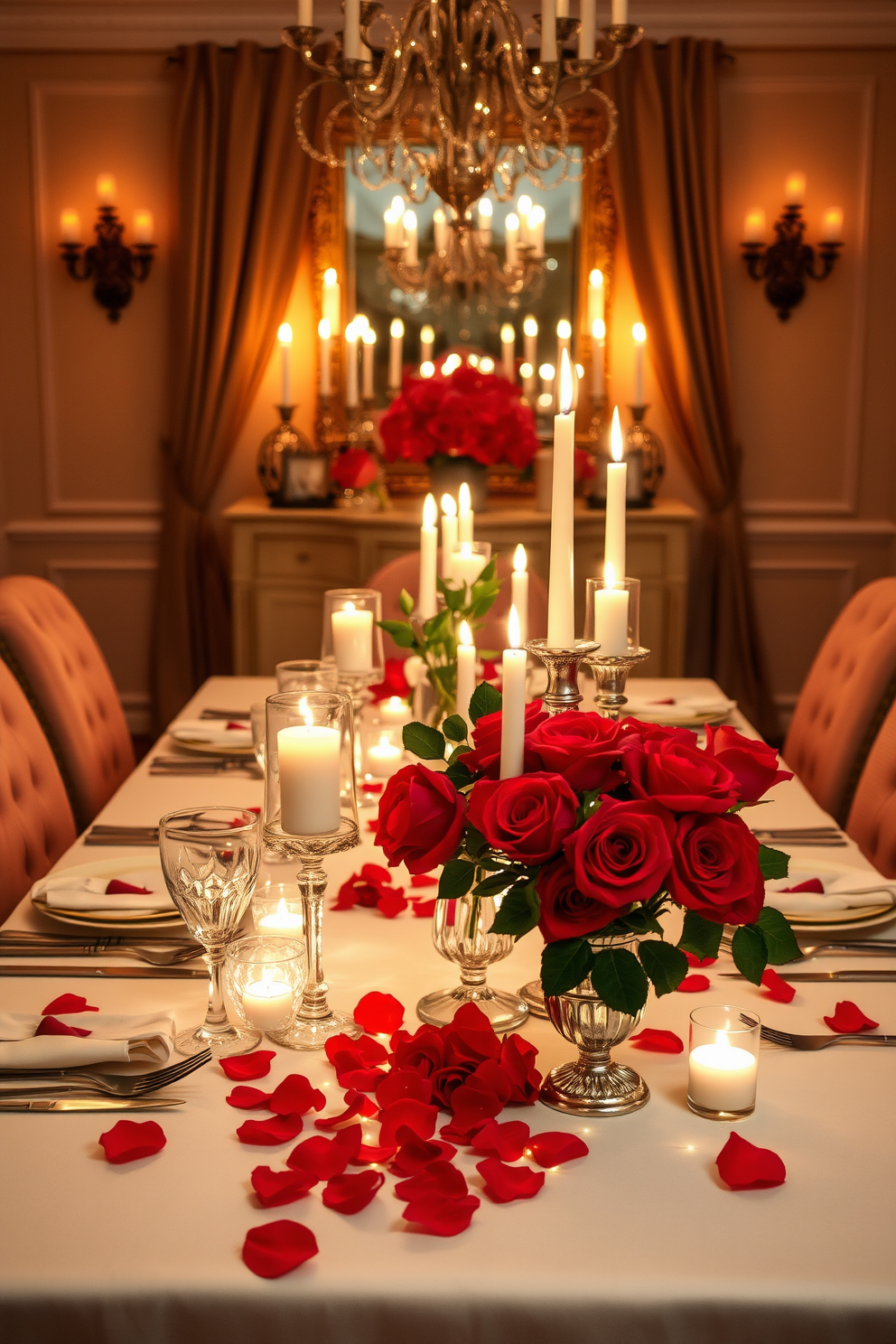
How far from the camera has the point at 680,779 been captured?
94 centimetres

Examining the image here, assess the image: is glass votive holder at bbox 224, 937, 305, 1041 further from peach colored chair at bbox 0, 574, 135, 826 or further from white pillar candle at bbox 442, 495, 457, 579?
peach colored chair at bbox 0, 574, 135, 826

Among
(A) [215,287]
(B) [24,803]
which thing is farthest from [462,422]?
(A) [215,287]

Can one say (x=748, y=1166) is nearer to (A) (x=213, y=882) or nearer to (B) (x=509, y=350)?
(A) (x=213, y=882)

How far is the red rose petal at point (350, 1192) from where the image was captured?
90 centimetres

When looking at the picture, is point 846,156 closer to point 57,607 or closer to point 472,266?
point 472,266

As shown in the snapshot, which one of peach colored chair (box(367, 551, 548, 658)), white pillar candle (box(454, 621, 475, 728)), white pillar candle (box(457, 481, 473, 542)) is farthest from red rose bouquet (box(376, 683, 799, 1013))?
peach colored chair (box(367, 551, 548, 658))

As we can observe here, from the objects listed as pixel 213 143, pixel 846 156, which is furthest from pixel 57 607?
pixel 846 156

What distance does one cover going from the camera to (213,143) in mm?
4219

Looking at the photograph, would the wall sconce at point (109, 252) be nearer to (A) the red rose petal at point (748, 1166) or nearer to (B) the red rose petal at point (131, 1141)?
(B) the red rose petal at point (131, 1141)

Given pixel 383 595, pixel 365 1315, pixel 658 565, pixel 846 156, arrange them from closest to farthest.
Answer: pixel 365 1315
pixel 383 595
pixel 658 565
pixel 846 156

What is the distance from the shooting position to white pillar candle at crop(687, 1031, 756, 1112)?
1025 millimetres

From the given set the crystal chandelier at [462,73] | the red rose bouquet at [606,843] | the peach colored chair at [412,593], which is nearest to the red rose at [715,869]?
the red rose bouquet at [606,843]

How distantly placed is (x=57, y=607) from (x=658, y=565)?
2.18m

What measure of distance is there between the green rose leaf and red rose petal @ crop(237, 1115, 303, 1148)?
259 mm
